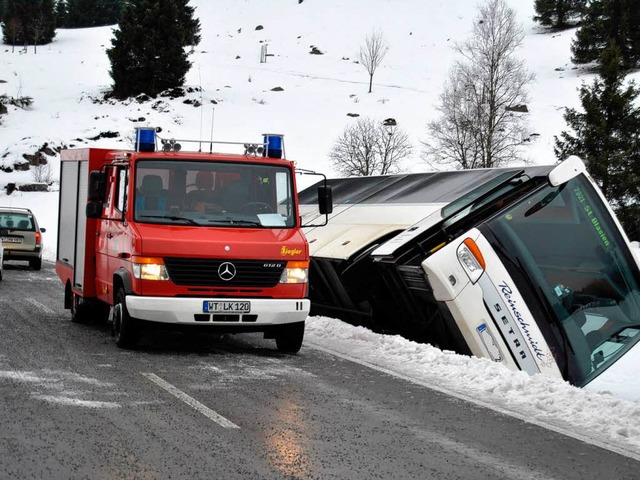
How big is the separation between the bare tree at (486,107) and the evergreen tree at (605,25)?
69.0ft

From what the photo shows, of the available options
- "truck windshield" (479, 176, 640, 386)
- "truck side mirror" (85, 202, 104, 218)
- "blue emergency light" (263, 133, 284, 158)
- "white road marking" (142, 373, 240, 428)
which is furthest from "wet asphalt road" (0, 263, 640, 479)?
"blue emergency light" (263, 133, 284, 158)

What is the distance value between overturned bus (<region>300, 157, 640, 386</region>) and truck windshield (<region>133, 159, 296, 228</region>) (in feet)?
5.87

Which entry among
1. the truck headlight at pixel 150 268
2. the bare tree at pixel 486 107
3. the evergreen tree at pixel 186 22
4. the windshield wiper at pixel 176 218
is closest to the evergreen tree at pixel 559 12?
the bare tree at pixel 486 107

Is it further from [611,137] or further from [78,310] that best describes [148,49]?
[78,310]

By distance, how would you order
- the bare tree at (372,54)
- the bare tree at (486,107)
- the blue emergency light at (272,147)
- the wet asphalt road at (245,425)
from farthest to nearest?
the bare tree at (372,54)
the bare tree at (486,107)
the blue emergency light at (272,147)
the wet asphalt road at (245,425)

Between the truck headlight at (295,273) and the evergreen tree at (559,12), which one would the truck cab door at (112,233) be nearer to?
the truck headlight at (295,273)

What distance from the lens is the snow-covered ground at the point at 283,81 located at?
6588 cm

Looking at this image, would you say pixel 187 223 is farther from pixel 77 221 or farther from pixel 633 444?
pixel 633 444

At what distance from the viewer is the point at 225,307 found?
1028cm

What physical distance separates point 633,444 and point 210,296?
490cm

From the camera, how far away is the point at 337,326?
13.6m

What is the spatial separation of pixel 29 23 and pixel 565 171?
314 feet

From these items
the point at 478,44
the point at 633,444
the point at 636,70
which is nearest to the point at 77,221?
the point at 633,444

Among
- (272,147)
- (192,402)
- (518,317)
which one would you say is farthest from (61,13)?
(192,402)
